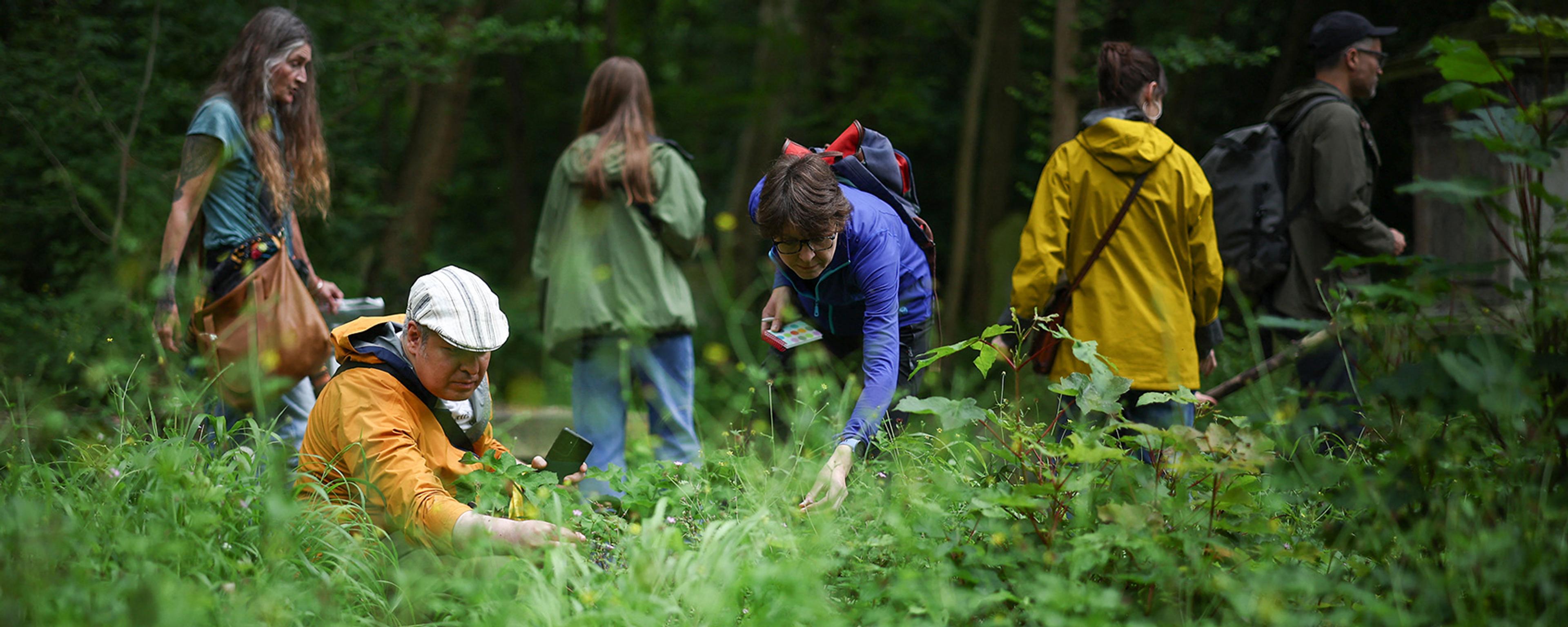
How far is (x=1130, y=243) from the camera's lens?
373 cm

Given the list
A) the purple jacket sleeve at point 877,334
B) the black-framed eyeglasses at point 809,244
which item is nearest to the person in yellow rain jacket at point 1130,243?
the purple jacket sleeve at point 877,334

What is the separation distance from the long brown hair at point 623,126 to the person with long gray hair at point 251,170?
3.41ft

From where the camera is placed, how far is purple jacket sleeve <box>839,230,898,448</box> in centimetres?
292

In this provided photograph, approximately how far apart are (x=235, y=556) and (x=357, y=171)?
5.55 metres

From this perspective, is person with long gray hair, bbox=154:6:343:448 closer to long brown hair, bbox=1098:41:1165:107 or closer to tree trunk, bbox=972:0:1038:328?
long brown hair, bbox=1098:41:1165:107

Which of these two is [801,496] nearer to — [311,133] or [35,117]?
[311,133]

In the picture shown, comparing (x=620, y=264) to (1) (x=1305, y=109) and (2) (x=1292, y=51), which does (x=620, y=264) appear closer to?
(1) (x=1305, y=109)

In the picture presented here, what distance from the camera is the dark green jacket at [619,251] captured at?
174 inches

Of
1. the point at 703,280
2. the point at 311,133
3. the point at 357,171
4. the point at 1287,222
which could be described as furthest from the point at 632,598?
the point at 703,280

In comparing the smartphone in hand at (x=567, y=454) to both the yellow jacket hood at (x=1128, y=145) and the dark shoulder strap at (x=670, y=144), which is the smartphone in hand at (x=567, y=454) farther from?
the yellow jacket hood at (x=1128, y=145)

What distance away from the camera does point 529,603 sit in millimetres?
2191

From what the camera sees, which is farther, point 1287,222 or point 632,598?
point 1287,222

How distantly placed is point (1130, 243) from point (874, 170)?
3.06ft

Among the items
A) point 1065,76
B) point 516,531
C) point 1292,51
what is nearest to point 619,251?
point 516,531
